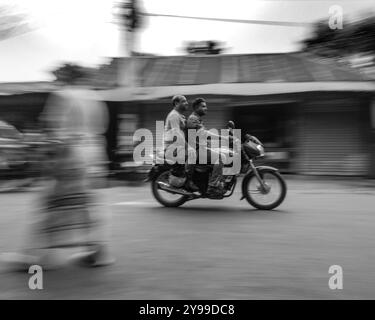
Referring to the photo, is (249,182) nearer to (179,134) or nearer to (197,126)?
(197,126)

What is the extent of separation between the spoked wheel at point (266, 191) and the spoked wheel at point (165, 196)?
98 cm

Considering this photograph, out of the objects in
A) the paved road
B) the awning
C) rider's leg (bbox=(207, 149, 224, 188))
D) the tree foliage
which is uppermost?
the tree foliage

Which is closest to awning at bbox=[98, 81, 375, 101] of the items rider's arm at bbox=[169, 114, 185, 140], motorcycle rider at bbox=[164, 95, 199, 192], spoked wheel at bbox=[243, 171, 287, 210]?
motorcycle rider at bbox=[164, 95, 199, 192]

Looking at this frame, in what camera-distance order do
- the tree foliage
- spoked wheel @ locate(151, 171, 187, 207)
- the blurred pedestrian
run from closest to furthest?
1. the blurred pedestrian
2. spoked wheel @ locate(151, 171, 187, 207)
3. the tree foliage

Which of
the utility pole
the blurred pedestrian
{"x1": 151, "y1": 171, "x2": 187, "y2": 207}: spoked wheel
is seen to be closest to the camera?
the blurred pedestrian

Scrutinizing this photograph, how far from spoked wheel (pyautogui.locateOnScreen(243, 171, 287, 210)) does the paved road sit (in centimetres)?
13

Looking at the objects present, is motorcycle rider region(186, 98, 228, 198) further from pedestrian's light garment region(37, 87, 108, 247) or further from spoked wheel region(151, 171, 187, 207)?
pedestrian's light garment region(37, 87, 108, 247)

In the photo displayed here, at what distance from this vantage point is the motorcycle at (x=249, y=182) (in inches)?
277

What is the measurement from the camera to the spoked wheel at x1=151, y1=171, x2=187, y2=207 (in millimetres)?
7535

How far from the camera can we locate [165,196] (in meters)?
7.66

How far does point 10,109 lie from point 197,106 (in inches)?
457

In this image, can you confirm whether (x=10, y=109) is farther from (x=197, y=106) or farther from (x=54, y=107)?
(x=54, y=107)

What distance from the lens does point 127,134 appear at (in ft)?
47.5
